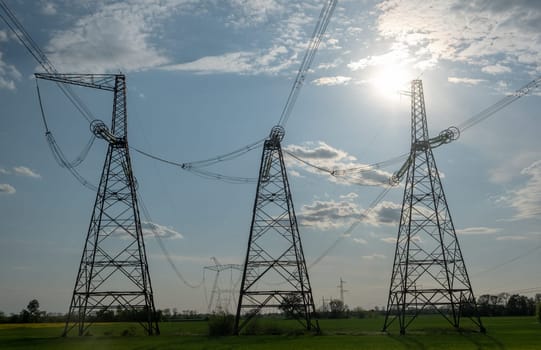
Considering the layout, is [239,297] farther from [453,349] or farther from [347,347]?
Result: [453,349]

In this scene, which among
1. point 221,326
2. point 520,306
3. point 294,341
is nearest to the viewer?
point 294,341

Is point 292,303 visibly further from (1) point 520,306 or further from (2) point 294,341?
(1) point 520,306

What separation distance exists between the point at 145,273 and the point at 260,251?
34.5 ft

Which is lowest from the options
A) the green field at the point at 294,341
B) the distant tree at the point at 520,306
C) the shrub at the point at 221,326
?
the green field at the point at 294,341

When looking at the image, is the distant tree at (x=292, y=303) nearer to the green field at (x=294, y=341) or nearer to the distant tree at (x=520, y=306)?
the green field at (x=294, y=341)

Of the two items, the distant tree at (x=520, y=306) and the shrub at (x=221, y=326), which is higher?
the distant tree at (x=520, y=306)

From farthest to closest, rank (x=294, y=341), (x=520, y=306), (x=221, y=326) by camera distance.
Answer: (x=520, y=306), (x=221, y=326), (x=294, y=341)

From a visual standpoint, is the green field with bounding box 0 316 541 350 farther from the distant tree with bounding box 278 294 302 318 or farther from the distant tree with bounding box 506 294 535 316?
the distant tree with bounding box 506 294 535 316

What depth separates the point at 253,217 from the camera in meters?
48.1

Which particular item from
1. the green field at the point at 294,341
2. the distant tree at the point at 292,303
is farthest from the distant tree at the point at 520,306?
the distant tree at the point at 292,303

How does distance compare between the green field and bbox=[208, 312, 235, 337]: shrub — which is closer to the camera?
the green field

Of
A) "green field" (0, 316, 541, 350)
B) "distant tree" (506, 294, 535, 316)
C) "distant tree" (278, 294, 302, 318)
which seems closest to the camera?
"green field" (0, 316, 541, 350)

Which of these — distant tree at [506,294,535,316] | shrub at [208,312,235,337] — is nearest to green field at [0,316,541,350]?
shrub at [208,312,235,337]

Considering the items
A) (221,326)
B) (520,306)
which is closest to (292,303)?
(221,326)
